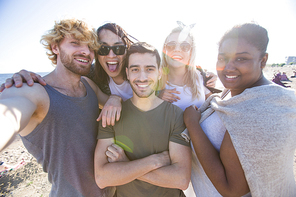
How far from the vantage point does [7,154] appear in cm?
712

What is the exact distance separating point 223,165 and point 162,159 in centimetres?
75

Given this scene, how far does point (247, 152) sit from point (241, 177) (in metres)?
0.31

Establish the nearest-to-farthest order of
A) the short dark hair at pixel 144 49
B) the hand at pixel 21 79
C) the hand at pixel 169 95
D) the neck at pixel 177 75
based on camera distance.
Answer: the hand at pixel 21 79
the short dark hair at pixel 144 49
the hand at pixel 169 95
the neck at pixel 177 75

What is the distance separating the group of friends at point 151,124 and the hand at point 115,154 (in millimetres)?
14

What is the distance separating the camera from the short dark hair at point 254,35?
4.99 feet

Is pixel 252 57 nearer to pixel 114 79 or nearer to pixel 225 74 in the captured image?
pixel 225 74

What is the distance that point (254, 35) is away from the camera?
1521mm

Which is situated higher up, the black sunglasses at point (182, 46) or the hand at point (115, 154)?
the black sunglasses at point (182, 46)

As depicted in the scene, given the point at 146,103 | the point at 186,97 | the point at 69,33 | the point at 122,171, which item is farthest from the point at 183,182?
the point at 69,33

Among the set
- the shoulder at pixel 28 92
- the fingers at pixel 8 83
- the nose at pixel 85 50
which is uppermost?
the nose at pixel 85 50

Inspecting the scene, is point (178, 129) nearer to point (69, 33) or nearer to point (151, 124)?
point (151, 124)

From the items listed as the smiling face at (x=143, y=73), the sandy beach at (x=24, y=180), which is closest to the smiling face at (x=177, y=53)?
the smiling face at (x=143, y=73)

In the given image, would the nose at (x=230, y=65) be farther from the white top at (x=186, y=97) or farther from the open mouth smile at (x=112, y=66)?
the open mouth smile at (x=112, y=66)

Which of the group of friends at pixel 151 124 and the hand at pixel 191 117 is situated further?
the hand at pixel 191 117
